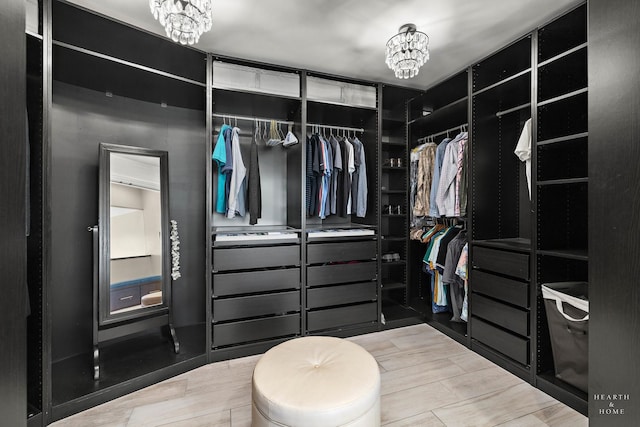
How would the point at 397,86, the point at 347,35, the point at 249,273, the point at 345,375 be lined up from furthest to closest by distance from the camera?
1. the point at 397,86
2. the point at 249,273
3. the point at 347,35
4. the point at 345,375

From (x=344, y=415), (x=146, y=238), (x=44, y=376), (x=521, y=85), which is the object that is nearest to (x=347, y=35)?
(x=521, y=85)

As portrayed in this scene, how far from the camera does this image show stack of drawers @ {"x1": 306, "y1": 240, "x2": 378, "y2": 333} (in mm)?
2567

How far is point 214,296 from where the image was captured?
2270mm

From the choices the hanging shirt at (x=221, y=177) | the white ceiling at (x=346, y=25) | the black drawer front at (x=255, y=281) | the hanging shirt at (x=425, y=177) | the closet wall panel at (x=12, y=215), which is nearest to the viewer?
the closet wall panel at (x=12, y=215)

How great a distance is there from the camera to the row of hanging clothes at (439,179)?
2.59 m

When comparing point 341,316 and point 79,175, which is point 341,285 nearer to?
point 341,316

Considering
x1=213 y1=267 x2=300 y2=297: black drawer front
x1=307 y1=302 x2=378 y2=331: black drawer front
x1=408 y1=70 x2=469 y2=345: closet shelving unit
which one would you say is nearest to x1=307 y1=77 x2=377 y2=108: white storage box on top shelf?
x1=408 y1=70 x2=469 y2=345: closet shelving unit

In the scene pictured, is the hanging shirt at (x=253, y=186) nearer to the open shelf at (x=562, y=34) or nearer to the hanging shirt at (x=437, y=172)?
the hanging shirt at (x=437, y=172)

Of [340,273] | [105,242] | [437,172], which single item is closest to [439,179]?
[437,172]

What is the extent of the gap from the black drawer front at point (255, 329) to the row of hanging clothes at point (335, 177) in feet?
3.30

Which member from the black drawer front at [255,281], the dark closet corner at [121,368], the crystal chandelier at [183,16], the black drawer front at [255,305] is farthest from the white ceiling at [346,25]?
Answer: the dark closet corner at [121,368]

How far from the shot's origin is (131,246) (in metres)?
2.13

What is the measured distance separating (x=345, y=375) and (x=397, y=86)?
2.64 m

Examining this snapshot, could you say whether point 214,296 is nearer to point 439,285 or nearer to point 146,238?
point 146,238
